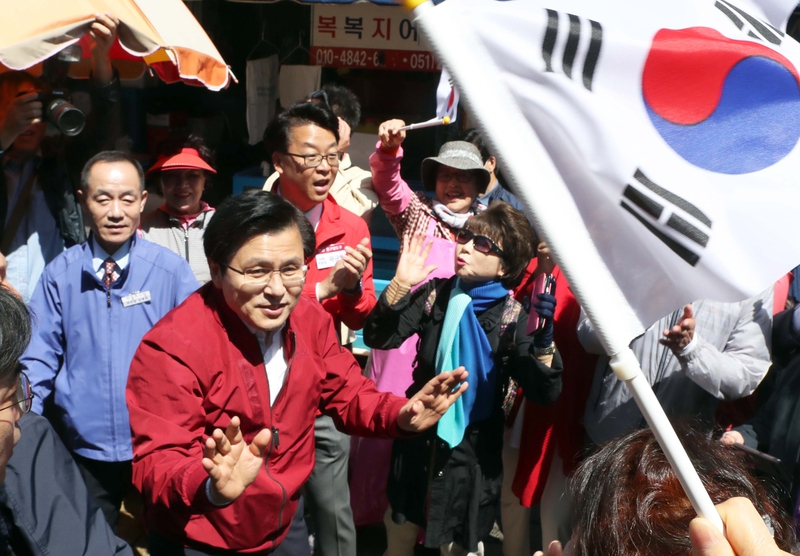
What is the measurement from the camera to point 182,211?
377 centimetres

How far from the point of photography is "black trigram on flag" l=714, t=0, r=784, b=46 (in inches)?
70.6

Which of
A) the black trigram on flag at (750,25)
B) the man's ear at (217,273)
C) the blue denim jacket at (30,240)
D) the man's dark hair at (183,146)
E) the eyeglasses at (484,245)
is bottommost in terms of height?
the blue denim jacket at (30,240)

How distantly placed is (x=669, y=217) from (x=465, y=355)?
1.58 metres

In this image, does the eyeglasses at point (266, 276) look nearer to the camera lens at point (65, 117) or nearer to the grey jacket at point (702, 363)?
the grey jacket at point (702, 363)

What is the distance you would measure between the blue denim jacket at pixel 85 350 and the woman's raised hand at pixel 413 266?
1060 mm

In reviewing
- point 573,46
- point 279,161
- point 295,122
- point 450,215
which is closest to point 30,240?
point 279,161

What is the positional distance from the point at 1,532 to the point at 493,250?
1.95m

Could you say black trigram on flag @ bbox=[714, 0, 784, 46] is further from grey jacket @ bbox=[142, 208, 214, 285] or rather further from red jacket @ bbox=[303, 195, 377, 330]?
grey jacket @ bbox=[142, 208, 214, 285]

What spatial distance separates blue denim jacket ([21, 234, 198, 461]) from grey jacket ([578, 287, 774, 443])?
182cm

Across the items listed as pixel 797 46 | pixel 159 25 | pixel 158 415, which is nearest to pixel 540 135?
pixel 797 46

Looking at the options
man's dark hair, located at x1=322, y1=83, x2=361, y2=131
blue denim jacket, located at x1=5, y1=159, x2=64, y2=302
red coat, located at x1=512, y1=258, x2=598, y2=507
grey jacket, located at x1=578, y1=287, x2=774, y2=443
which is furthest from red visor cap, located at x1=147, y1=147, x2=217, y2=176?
grey jacket, located at x1=578, y1=287, x2=774, y2=443

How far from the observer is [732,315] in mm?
2834

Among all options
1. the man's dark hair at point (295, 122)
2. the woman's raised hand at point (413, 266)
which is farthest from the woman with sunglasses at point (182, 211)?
the woman's raised hand at point (413, 266)

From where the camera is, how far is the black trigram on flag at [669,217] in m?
1.50
